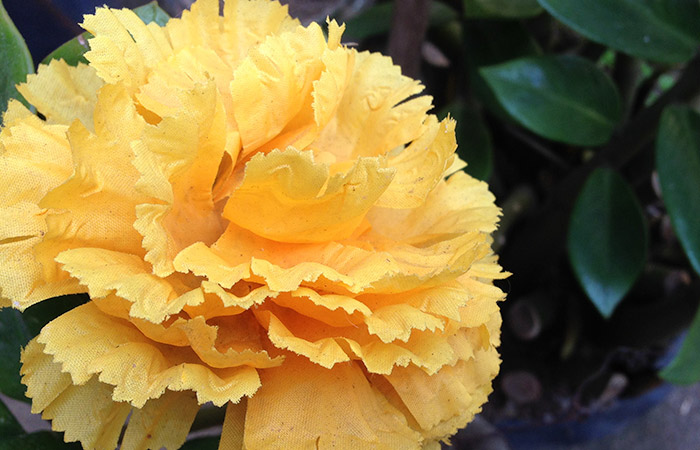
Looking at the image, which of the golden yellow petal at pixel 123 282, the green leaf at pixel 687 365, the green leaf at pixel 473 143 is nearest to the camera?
the golden yellow petal at pixel 123 282

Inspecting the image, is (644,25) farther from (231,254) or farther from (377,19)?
(231,254)

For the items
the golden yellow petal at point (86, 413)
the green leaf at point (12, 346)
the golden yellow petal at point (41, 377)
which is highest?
the golden yellow petal at point (41, 377)

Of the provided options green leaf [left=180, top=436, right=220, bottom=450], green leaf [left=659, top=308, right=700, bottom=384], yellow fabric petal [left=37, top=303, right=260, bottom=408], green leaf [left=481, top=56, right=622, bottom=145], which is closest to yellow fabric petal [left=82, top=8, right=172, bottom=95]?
yellow fabric petal [left=37, top=303, right=260, bottom=408]

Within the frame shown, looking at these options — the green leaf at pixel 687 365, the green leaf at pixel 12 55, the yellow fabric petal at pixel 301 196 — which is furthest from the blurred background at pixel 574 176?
the yellow fabric petal at pixel 301 196

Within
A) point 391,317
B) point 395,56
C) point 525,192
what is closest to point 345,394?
point 391,317

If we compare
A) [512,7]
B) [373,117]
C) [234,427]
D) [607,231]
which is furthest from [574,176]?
Answer: [234,427]

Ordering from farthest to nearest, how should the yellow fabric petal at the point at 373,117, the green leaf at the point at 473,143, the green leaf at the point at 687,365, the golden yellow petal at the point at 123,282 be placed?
the green leaf at the point at 473,143
the green leaf at the point at 687,365
the yellow fabric petal at the point at 373,117
the golden yellow petal at the point at 123,282

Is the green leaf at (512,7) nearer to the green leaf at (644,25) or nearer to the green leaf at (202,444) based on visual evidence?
the green leaf at (644,25)

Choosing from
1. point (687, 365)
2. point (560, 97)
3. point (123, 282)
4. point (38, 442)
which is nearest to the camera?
point (123, 282)
